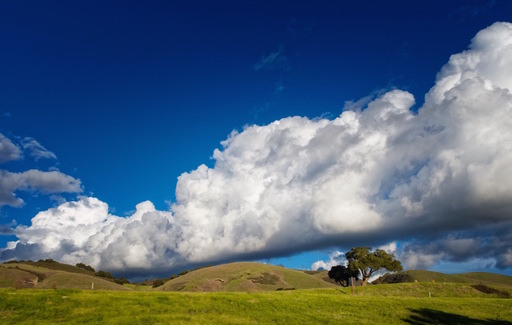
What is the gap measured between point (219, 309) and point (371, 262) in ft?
316

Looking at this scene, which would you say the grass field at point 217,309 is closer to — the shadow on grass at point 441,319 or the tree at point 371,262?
the shadow on grass at point 441,319

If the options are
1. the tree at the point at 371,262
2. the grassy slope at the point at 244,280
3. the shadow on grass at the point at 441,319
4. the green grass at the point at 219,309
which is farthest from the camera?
the grassy slope at the point at 244,280

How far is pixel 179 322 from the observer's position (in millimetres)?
34438

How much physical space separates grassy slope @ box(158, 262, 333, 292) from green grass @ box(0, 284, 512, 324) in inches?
4147

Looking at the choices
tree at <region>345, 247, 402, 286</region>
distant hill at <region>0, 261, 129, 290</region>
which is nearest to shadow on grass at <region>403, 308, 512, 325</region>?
tree at <region>345, 247, 402, 286</region>

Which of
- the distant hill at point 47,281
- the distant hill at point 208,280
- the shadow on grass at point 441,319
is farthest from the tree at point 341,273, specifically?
the shadow on grass at point 441,319

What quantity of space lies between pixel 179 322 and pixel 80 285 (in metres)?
120

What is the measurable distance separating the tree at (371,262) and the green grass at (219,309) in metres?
72.6

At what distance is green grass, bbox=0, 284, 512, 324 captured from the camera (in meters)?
35.2

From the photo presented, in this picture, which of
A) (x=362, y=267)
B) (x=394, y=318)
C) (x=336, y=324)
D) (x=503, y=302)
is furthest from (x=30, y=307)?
(x=362, y=267)

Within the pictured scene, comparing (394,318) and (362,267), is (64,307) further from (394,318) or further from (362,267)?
(362,267)

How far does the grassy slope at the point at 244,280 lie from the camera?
507 ft

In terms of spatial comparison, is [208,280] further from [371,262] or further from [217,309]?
[217,309]

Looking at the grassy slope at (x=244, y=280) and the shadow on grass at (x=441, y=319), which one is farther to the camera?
the grassy slope at (x=244, y=280)
